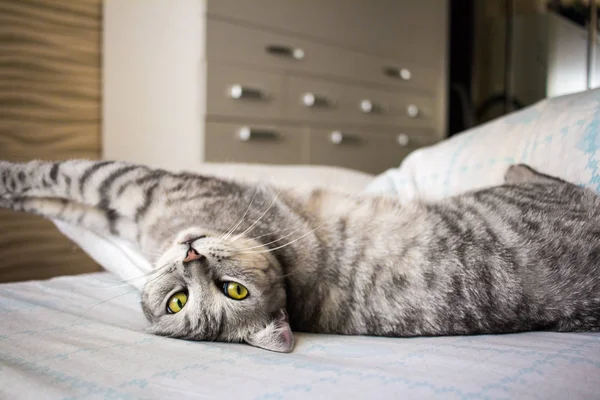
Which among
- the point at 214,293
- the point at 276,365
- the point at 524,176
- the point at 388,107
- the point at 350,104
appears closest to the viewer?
the point at 276,365

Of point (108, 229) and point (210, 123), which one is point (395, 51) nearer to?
point (210, 123)

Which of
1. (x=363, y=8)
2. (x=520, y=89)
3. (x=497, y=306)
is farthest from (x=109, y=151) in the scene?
(x=520, y=89)

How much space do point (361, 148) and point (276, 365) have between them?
2306 millimetres

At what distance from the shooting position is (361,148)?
3.00 metres

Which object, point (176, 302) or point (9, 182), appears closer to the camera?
point (176, 302)

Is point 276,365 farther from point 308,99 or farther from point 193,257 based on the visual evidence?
point 308,99

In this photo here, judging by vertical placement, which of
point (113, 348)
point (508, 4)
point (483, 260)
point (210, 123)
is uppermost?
point (508, 4)

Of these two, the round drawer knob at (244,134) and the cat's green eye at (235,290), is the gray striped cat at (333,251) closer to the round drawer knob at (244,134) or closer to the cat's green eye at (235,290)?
the cat's green eye at (235,290)

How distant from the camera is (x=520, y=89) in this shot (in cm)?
400

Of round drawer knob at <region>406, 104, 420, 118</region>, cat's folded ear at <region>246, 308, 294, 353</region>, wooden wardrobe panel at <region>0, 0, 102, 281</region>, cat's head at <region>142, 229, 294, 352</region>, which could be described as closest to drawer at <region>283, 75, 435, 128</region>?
round drawer knob at <region>406, 104, 420, 118</region>

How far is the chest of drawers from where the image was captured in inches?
91.0

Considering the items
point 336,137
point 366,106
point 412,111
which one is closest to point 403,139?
point 412,111

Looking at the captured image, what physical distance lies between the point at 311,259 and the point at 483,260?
0.35 metres

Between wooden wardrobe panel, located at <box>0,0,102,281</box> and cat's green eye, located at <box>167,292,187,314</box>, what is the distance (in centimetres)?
151
